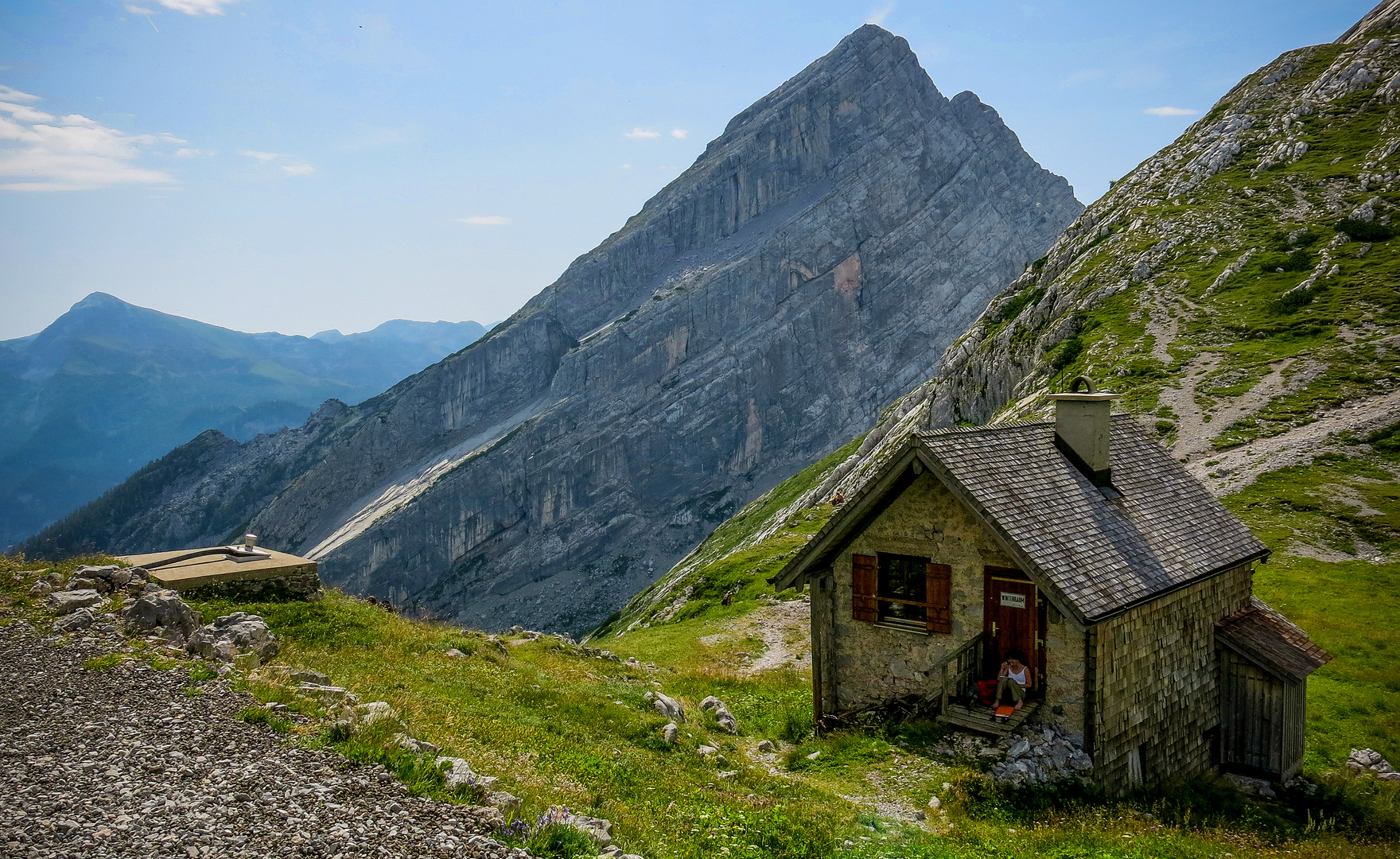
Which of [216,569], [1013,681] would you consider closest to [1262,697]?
[1013,681]

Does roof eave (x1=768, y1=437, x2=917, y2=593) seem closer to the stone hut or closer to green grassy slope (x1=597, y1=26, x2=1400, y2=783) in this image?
the stone hut

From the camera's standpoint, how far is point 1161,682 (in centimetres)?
1747

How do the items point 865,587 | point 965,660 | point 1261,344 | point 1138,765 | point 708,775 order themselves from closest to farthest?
point 708,775 < point 1138,765 < point 965,660 < point 865,587 < point 1261,344

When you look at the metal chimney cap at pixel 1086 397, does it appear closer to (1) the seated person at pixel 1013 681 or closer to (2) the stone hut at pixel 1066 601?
(2) the stone hut at pixel 1066 601

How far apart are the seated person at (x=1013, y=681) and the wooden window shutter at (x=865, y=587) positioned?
3328 millimetres

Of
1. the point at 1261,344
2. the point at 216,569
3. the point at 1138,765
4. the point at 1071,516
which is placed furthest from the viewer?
the point at 1261,344

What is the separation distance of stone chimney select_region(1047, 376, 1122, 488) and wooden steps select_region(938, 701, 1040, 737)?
633cm

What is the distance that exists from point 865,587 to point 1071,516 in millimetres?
4993

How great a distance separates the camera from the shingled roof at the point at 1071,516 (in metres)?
15.8

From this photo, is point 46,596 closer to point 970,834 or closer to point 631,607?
point 970,834

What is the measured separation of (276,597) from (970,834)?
18401 millimetres

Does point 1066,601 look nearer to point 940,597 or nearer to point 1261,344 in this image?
point 940,597

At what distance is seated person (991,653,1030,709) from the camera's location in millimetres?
16078

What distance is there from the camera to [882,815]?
44.7 feet
